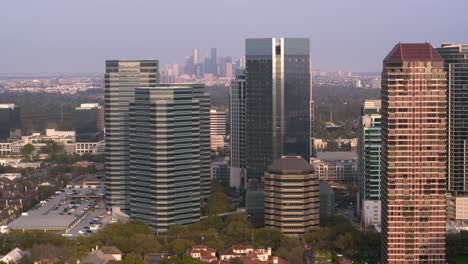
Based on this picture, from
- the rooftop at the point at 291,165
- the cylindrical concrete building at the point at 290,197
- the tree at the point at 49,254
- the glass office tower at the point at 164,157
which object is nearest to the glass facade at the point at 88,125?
the glass office tower at the point at 164,157

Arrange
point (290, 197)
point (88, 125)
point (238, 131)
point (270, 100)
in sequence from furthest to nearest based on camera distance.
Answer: point (88, 125)
point (238, 131)
point (270, 100)
point (290, 197)

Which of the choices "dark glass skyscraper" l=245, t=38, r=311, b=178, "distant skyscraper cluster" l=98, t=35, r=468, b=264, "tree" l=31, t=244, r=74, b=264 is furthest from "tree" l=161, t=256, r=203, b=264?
"dark glass skyscraper" l=245, t=38, r=311, b=178

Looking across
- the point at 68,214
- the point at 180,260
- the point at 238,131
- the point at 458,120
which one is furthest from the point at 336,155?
the point at 180,260

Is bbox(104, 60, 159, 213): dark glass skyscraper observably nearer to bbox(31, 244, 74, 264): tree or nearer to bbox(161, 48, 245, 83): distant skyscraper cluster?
bbox(31, 244, 74, 264): tree

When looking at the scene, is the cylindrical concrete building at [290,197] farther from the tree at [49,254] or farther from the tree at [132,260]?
the tree at [49,254]

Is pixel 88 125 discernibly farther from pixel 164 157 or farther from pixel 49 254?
pixel 49 254

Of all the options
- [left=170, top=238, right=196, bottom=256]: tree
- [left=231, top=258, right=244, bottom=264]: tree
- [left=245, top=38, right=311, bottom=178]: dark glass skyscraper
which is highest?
[left=245, top=38, right=311, bottom=178]: dark glass skyscraper
